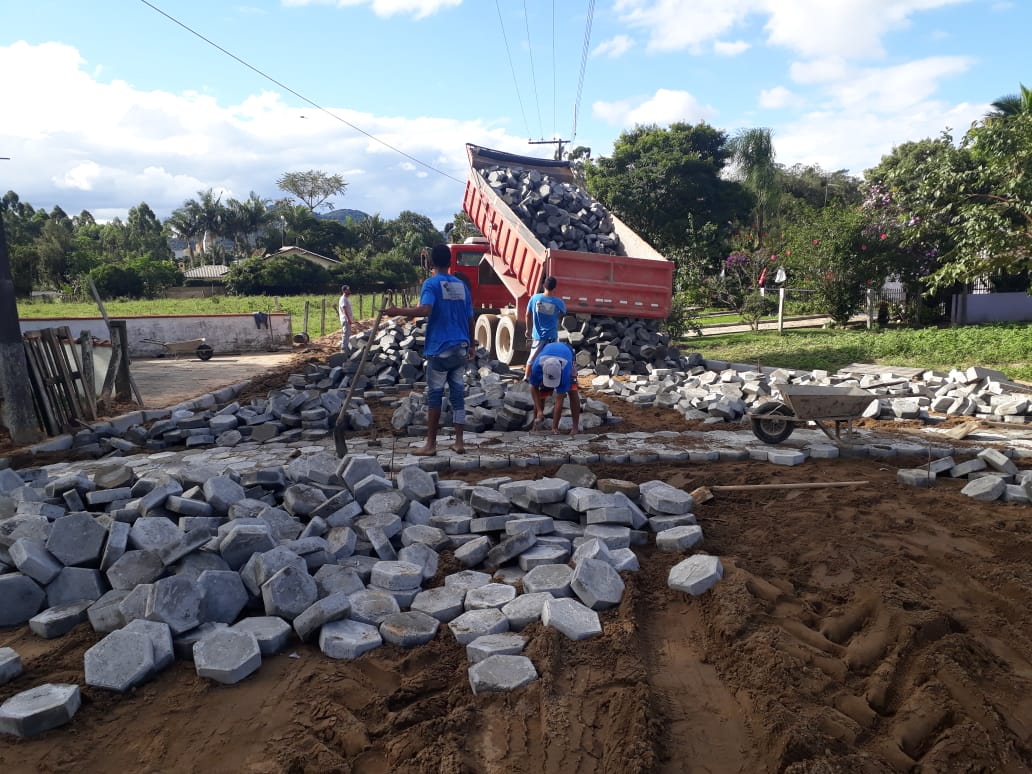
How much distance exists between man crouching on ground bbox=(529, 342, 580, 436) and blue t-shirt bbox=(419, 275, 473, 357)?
112 cm

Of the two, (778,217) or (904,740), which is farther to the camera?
(778,217)

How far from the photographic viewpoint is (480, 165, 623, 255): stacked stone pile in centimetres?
1218

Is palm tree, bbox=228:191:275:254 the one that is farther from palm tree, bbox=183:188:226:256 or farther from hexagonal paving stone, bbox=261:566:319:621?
hexagonal paving stone, bbox=261:566:319:621

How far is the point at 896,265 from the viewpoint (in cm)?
1627

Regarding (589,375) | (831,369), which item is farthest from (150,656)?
(831,369)

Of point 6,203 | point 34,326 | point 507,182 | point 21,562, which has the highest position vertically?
point 6,203

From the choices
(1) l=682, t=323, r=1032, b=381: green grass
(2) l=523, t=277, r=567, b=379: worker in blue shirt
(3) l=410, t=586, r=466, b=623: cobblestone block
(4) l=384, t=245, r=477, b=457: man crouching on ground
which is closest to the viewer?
(3) l=410, t=586, r=466, b=623: cobblestone block

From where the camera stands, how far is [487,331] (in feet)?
43.6

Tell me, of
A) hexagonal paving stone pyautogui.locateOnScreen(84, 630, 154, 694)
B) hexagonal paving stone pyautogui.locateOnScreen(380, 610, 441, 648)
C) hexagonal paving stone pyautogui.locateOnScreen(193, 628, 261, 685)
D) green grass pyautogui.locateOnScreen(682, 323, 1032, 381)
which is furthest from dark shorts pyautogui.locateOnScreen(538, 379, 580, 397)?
green grass pyautogui.locateOnScreen(682, 323, 1032, 381)

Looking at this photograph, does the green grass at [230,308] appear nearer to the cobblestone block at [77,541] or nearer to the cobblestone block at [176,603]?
the cobblestone block at [77,541]

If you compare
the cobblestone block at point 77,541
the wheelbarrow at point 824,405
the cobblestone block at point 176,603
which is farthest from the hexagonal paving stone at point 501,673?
the wheelbarrow at point 824,405

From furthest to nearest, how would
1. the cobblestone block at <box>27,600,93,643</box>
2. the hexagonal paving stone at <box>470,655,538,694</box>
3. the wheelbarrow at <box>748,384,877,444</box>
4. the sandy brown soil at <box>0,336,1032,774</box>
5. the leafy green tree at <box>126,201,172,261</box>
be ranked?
the leafy green tree at <box>126,201,172,261</box> < the wheelbarrow at <box>748,384,877,444</box> < the cobblestone block at <box>27,600,93,643</box> < the hexagonal paving stone at <box>470,655,538,694</box> < the sandy brown soil at <box>0,336,1032,774</box>

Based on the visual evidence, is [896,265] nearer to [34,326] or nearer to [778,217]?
[778,217]

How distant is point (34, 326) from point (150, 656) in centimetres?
1434
